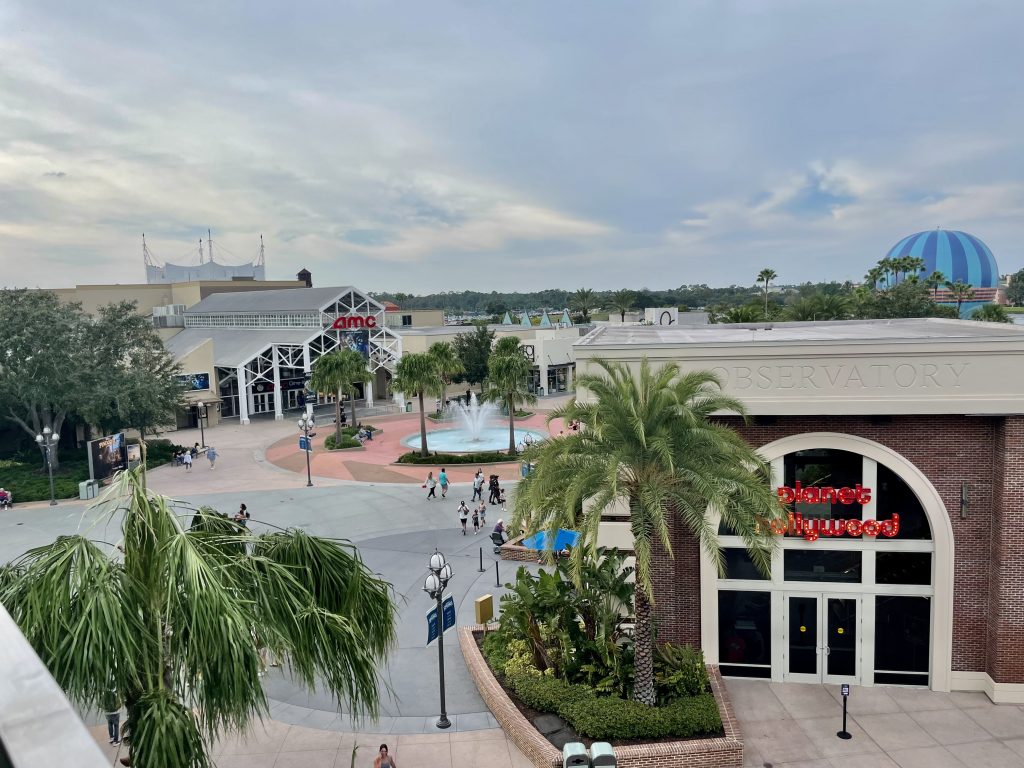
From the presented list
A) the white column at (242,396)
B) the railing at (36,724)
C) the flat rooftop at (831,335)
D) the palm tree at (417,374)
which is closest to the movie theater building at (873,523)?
the flat rooftop at (831,335)

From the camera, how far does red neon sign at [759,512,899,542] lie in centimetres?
1478

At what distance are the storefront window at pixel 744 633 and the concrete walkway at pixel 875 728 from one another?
0.33 meters

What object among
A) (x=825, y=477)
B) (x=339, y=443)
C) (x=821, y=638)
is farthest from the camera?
(x=339, y=443)

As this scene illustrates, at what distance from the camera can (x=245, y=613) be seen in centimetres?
756

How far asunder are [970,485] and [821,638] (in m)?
4.24

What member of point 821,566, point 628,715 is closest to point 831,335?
point 821,566

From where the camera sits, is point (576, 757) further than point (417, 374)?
No

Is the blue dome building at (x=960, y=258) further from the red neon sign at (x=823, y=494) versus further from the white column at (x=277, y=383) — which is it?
the red neon sign at (x=823, y=494)

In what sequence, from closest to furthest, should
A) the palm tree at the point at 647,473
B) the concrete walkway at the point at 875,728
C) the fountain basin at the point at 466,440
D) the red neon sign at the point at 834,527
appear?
1. the palm tree at the point at 647,473
2. the concrete walkway at the point at 875,728
3. the red neon sign at the point at 834,527
4. the fountain basin at the point at 466,440

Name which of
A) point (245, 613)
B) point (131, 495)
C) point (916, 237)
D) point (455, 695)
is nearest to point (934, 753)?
point (455, 695)

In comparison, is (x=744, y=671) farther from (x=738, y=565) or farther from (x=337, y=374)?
(x=337, y=374)

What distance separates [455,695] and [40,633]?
9902 mm

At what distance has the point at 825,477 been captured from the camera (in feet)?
49.4

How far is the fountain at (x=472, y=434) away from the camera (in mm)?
43872
